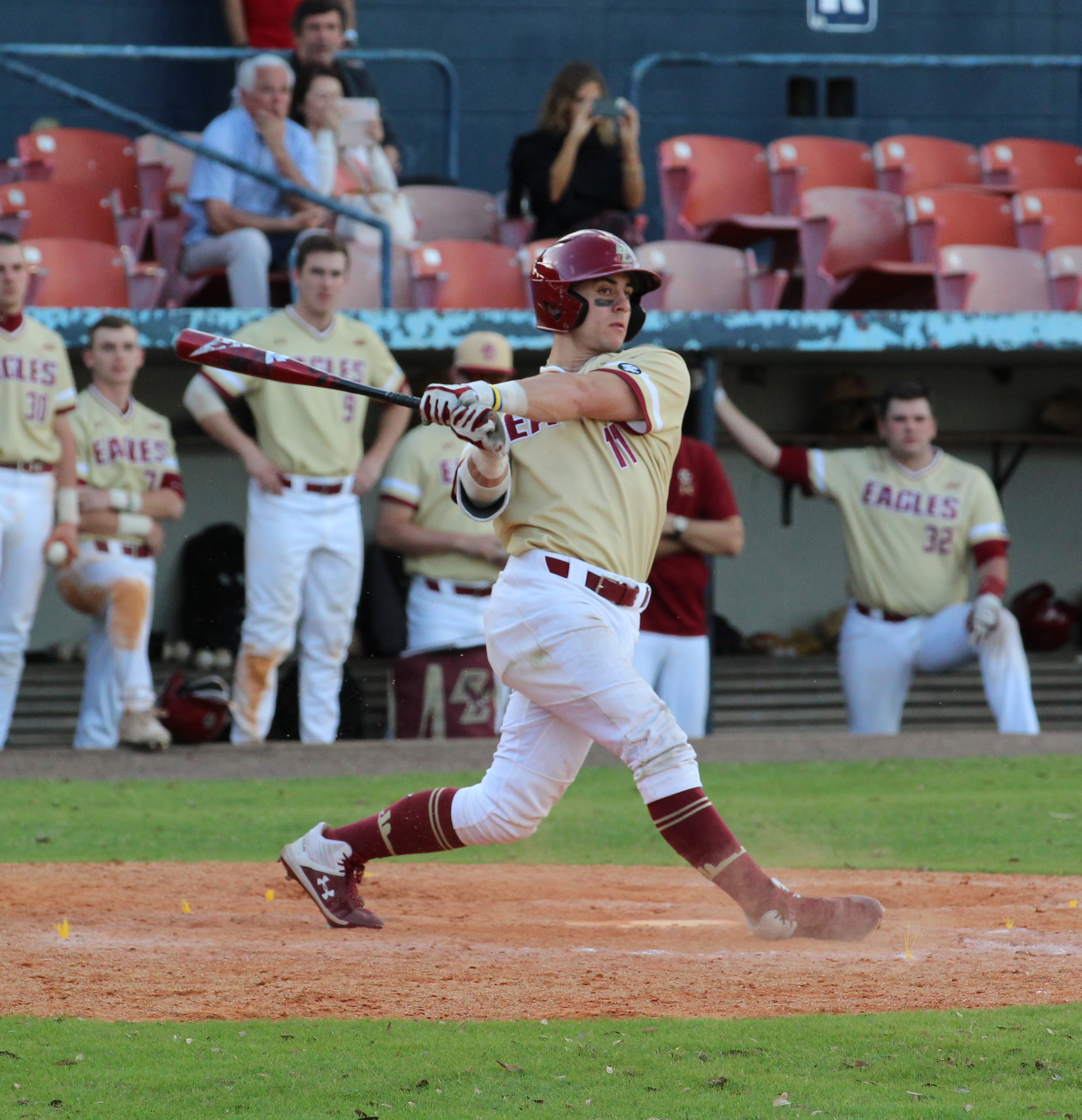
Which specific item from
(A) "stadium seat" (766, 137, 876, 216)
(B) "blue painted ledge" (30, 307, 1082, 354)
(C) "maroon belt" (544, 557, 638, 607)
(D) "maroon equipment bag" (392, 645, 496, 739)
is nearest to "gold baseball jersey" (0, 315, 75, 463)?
(B) "blue painted ledge" (30, 307, 1082, 354)

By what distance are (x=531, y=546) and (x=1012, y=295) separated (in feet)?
19.6

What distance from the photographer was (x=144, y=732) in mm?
7008

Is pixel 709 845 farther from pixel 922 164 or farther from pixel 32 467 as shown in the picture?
pixel 922 164

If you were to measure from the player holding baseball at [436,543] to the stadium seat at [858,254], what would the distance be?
7.66 feet

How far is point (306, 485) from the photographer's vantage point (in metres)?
7.27

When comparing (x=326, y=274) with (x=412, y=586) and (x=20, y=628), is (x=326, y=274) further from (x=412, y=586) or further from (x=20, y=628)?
(x=20, y=628)

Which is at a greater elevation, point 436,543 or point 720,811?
point 436,543

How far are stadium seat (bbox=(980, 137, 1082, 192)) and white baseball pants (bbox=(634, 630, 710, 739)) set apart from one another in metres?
4.47

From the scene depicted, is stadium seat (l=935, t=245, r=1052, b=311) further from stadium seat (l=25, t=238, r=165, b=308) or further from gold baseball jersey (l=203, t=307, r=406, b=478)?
stadium seat (l=25, t=238, r=165, b=308)

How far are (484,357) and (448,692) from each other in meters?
1.54

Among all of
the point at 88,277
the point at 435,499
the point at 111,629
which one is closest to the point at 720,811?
the point at 435,499

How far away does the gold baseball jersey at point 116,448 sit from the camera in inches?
289

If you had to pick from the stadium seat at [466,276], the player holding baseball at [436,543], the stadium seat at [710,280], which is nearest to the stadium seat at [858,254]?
the stadium seat at [710,280]

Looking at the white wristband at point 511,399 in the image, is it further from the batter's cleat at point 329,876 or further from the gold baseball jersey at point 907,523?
the gold baseball jersey at point 907,523
